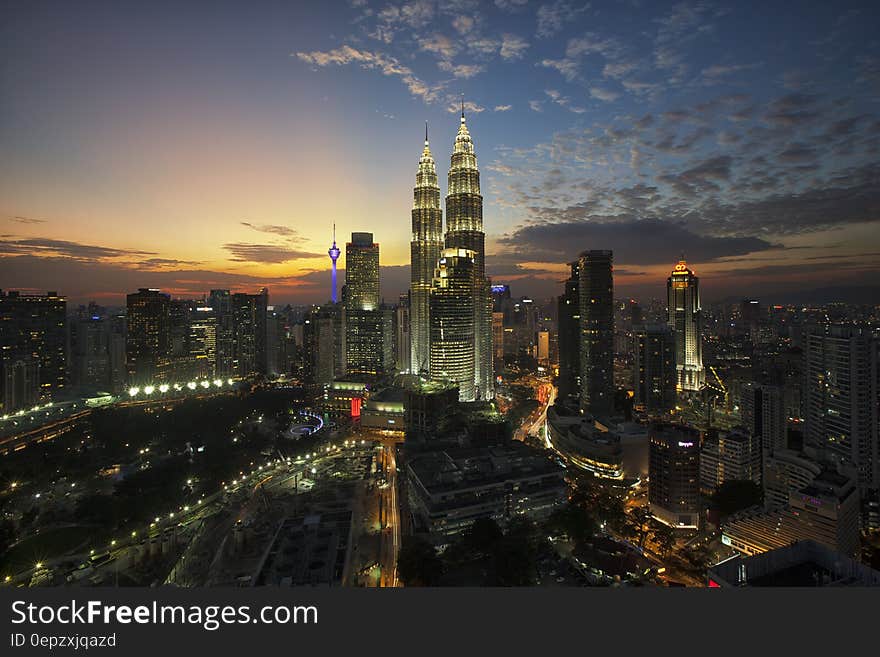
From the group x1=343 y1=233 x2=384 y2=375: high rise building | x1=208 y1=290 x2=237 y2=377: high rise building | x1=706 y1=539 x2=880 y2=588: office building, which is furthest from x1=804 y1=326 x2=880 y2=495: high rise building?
x1=208 y1=290 x2=237 y2=377: high rise building

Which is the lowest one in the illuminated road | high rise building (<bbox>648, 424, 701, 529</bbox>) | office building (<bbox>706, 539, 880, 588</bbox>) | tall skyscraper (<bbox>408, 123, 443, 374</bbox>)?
the illuminated road

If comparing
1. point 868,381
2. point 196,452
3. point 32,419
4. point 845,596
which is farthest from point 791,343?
point 32,419

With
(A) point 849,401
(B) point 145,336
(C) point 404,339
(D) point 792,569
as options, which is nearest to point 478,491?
(D) point 792,569

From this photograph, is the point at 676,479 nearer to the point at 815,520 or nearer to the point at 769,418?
the point at 815,520

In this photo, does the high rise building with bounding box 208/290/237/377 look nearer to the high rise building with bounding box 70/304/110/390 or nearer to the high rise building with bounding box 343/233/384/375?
the high rise building with bounding box 70/304/110/390

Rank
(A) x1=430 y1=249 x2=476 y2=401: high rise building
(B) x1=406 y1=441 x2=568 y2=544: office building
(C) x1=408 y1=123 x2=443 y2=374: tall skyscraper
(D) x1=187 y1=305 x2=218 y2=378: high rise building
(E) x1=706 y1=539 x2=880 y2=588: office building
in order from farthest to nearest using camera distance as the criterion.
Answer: (D) x1=187 y1=305 x2=218 y2=378: high rise building, (C) x1=408 y1=123 x2=443 y2=374: tall skyscraper, (A) x1=430 y1=249 x2=476 y2=401: high rise building, (B) x1=406 y1=441 x2=568 y2=544: office building, (E) x1=706 y1=539 x2=880 y2=588: office building

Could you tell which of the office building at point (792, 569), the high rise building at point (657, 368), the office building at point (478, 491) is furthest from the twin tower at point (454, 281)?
the office building at point (792, 569)

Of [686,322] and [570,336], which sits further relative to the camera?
[686,322]

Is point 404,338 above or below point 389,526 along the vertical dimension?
above
